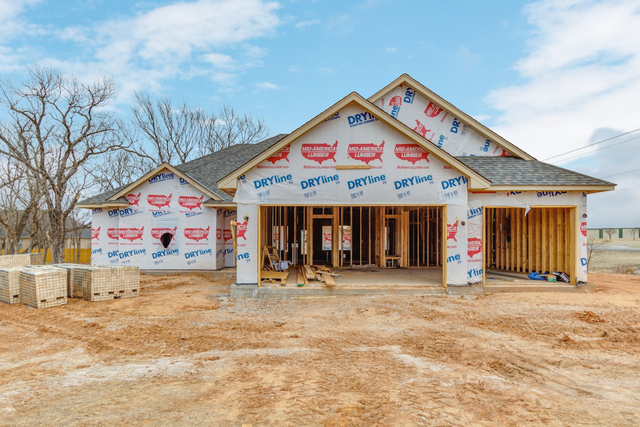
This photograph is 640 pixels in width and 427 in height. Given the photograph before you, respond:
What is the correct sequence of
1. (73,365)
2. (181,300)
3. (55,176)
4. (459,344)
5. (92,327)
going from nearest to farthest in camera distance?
(73,365) < (459,344) < (92,327) < (181,300) < (55,176)

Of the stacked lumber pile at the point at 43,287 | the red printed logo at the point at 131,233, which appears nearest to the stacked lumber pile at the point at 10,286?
the stacked lumber pile at the point at 43,287

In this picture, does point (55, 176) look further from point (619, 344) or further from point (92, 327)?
point (619, 344)

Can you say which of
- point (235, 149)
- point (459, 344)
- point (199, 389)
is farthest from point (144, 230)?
point (459, 344)

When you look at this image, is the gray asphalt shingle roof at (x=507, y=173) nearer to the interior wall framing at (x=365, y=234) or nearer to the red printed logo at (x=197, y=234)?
the red printed logo at (x=197, y=234)

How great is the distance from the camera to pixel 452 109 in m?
14.2

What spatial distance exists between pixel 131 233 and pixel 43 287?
20.5 feet

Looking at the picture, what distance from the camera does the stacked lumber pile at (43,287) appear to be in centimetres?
926

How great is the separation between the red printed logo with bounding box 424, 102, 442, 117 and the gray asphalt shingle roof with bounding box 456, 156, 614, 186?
2445 mm

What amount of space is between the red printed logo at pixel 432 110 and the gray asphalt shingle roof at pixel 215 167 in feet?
20.6

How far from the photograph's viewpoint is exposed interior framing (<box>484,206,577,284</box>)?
1167 centimetres

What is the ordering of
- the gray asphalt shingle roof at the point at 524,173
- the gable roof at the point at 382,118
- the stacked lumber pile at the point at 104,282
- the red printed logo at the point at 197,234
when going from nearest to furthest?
the stacked lumber pile at the point at 104,282 → the gable roof at the point at 382,118 → the gray asphalt shingle roof at the point at 524,173 → the red printed logo at the point at 197,234

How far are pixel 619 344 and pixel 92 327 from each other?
33.1 ft

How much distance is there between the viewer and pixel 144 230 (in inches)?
603

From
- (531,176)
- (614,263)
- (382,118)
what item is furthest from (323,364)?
(614,263)
